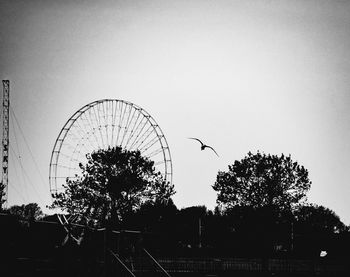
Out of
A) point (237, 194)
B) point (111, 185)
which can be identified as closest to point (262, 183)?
point (237, 194)

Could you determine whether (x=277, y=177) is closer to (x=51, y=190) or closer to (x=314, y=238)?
(x=314, y=238)

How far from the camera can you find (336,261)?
2652 centimetres

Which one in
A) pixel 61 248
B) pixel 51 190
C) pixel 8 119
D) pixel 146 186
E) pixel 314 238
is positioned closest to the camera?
pixel 61 248

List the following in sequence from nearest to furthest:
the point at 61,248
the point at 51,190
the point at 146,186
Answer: the point at 61,248
the point at 51,190
the point at 146,186

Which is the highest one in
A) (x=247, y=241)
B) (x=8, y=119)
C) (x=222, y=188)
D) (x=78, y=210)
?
(x=8, y=119)

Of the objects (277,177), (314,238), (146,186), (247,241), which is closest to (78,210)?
(146,186)

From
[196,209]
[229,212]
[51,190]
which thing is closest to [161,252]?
[51,190]

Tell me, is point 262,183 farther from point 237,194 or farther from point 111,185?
point 111,185

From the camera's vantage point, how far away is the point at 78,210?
50.9m

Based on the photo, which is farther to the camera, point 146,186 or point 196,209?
point 196,209

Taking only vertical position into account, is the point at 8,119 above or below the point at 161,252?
above

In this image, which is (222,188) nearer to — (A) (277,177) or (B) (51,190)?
(A) (277,177)

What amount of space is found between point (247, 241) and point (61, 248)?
35.7m

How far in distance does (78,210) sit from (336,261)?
34.4 m
